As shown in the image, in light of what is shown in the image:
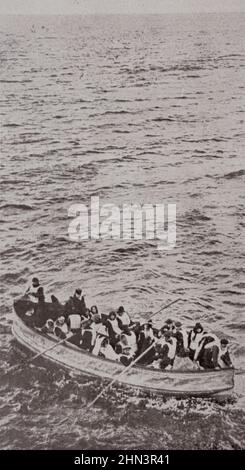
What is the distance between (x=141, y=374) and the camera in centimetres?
1116

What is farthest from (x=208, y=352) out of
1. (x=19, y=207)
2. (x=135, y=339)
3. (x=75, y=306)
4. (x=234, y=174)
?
(x=19, y=207)

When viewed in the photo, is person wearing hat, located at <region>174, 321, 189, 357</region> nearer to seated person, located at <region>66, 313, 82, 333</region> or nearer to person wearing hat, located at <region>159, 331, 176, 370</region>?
person wearing hat, located at <region>159, 331, 176, 370</region>

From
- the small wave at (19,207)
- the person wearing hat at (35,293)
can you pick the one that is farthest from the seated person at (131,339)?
the small wave at (19,207)

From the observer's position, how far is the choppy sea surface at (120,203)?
1058cm

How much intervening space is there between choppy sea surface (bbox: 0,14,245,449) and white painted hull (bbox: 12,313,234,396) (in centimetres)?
26

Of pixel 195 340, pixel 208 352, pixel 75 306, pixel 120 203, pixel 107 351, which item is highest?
pixel 120 203

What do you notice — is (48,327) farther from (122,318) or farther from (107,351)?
(122,318)

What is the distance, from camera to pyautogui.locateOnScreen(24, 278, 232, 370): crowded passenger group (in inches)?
442

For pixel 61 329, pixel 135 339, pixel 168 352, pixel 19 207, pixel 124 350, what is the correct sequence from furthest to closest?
pixel 19 207
pixel 61 329
pixel 135 339
pixel 124 350
pixel 168 352

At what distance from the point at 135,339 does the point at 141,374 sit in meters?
0.87
